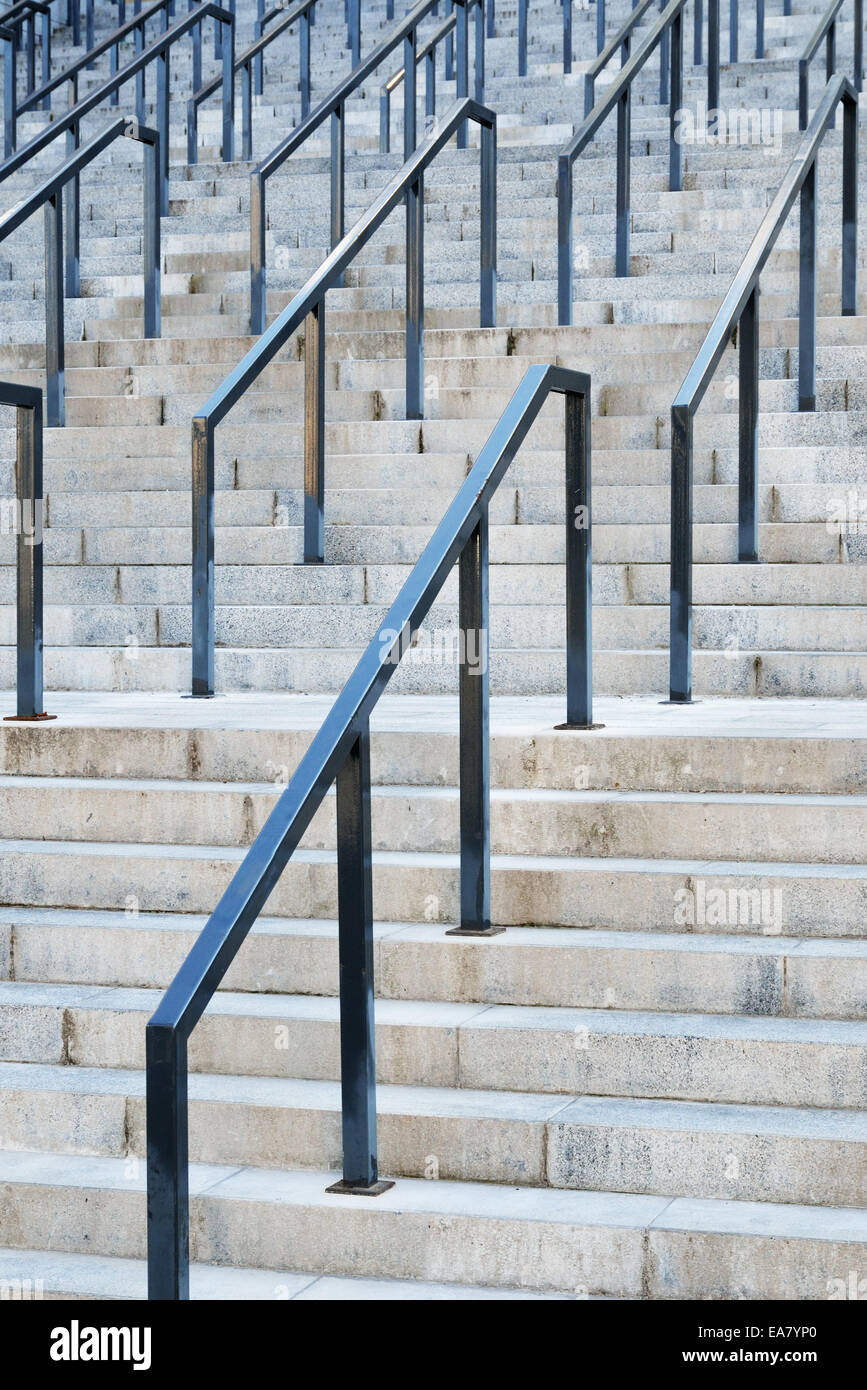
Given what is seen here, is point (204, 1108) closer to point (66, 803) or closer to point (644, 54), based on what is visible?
point (66, 803)

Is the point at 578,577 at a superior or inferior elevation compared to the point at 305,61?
inferior

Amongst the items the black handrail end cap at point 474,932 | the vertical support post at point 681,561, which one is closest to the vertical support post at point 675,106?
the vertical support post at point 681,561

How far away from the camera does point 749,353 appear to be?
5.39 meters

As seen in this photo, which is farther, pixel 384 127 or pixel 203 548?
pixel 384 127

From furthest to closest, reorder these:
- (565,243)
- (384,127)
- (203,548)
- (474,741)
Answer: (384,127) < (565,243) < (203,548) < (474,741)

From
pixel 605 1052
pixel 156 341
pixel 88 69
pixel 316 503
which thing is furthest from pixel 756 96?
pixel 605 1052

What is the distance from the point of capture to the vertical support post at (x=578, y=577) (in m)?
4.32

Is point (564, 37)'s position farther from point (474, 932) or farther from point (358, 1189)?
point (358, 1189)

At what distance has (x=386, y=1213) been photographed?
3.01 meters

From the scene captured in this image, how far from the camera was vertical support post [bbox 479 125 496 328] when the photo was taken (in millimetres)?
6891

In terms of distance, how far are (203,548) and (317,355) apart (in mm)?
959

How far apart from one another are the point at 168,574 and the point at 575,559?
6.13ft

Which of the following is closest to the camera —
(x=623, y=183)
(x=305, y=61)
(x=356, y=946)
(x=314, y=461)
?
(x=356, y=946)

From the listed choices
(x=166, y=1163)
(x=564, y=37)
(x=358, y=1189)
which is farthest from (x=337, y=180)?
(x=166, y=1163)
